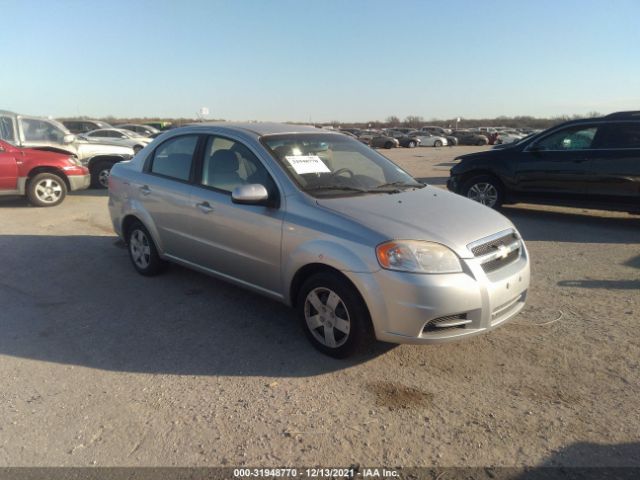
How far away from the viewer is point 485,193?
8648 millimetres

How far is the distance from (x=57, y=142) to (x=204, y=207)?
836 cm

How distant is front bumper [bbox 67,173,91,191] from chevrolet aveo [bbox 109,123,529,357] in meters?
5.72

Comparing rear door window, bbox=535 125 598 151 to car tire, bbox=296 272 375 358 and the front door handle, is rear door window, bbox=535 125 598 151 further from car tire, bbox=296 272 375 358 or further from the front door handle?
the front door handle

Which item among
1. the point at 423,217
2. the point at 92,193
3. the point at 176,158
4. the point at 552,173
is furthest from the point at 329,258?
the point at 92,193

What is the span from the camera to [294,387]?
309 centimetres

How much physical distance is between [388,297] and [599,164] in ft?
20.1

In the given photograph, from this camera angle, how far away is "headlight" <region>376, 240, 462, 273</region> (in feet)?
9.84

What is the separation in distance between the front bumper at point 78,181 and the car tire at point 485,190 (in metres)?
7.67

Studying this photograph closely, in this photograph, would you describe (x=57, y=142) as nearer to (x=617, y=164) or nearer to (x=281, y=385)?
(x=281, y=385)

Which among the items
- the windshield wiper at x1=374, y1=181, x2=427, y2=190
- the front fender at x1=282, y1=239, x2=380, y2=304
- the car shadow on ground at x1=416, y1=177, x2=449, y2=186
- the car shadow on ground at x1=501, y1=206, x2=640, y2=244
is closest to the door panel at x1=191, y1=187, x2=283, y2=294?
the front fender at x1=282, y1=239, x2=380, y2=304

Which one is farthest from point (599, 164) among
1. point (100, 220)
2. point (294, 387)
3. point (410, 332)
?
point (100, 220)

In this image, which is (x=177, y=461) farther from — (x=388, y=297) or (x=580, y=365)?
(x=580, y=365)

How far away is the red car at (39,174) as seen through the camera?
9117 mm

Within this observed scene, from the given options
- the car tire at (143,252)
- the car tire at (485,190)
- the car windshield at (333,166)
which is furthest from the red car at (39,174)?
the car tire at (485,190)
